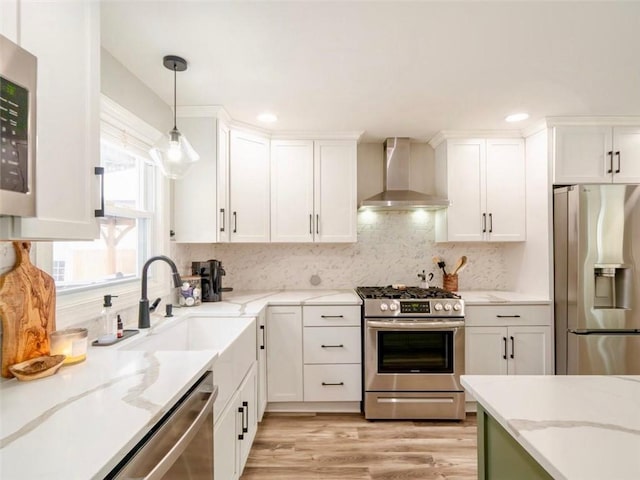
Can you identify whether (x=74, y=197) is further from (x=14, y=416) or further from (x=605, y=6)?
(x=605, y=6)

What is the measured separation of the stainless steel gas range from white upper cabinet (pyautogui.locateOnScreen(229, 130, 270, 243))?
114 cm

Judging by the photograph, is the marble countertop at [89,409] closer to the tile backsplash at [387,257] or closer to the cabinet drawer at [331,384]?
the cabinet drawer at [331,384]

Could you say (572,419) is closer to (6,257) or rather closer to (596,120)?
(6,257)

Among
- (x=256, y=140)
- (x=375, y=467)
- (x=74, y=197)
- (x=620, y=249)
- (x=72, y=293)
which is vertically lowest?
(x=375, y=467)

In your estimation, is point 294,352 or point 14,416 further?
point 294,352

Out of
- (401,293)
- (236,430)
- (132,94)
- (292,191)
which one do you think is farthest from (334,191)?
(236,430)

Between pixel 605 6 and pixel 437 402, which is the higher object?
pixel 605 6

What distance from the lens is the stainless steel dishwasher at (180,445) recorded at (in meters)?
0.78

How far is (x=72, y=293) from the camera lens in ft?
4.97

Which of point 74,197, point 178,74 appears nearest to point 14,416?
point 74,197

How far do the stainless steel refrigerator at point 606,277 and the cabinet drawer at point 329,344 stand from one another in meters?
1.69

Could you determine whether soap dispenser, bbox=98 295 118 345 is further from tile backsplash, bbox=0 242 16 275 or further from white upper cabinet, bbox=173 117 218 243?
white upper cabinet, bbox=173 117 218 243

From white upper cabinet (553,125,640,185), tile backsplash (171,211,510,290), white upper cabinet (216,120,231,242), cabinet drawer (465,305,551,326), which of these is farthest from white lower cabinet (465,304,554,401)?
white upper cabinet (216,120,231,242)

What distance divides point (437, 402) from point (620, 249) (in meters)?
1.79
